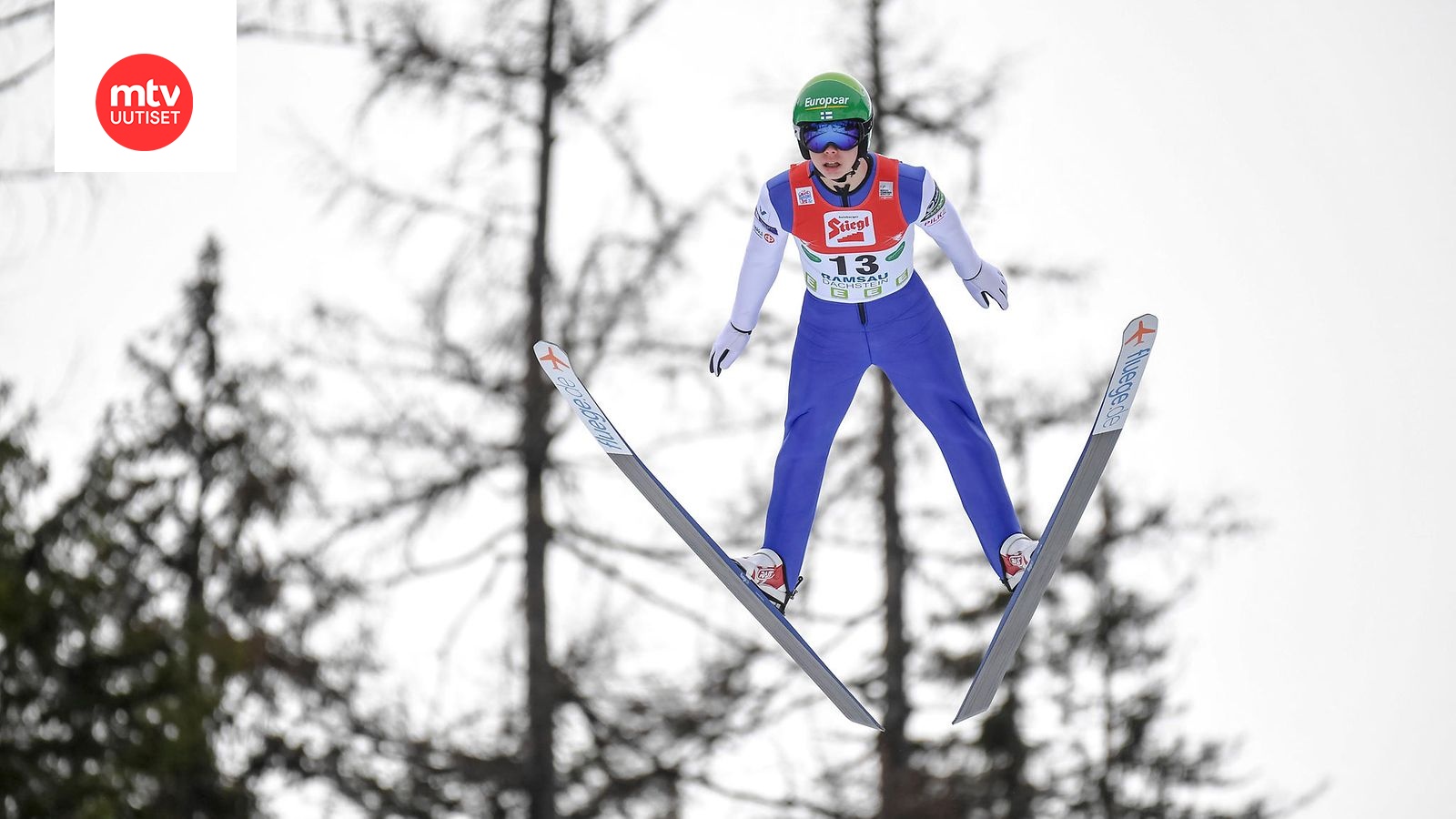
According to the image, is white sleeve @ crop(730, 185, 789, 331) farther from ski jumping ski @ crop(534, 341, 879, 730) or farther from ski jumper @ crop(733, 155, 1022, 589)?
ski jumping ski @ crop(534, 341, 879, 730)

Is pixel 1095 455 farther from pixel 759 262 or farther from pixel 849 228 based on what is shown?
pixel 759 262

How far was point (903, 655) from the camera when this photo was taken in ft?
34.8

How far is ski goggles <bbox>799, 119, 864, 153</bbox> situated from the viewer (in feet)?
12.3

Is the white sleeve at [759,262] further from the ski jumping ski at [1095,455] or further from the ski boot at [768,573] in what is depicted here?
the ski jumping ski at [1095,455]

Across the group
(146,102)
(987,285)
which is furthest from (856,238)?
(146,102)

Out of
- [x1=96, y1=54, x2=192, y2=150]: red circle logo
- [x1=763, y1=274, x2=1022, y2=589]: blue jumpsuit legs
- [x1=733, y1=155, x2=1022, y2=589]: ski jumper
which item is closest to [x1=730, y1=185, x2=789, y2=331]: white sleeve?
[x1=733, y1=155, x2=1022, y2=589]: ski jumper

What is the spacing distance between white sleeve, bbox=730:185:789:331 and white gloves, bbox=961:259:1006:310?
511 mm

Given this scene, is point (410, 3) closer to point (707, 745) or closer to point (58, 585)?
point (707, 745)

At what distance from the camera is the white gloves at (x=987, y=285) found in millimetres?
4039

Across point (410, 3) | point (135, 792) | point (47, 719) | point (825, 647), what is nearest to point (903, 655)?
point (825, 647)

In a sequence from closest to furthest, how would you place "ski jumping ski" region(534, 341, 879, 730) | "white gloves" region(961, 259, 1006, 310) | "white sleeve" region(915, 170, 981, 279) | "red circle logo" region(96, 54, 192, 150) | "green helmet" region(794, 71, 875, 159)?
"green helmet" region(794, 71, 875, 159) → "white sleeve" region(915, 170, 981, 279) → "white gloves" region(961, 259, 1006, 310) → "ski jumping ski" region(534, 341, 879, 730) → "red circle logo" region(96, 54, 192, 150)

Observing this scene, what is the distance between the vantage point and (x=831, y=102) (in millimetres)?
3760

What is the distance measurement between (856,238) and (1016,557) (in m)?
0.97

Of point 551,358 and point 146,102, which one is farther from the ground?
point 146,102
